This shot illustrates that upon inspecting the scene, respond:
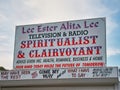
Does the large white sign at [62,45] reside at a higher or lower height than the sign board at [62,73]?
higher

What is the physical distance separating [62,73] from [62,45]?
249 cm

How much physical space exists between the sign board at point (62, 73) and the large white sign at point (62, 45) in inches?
66.0

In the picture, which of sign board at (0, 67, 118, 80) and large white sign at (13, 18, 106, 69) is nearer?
sign board at (0, 67, 118, 80)

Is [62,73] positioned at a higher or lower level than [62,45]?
lower

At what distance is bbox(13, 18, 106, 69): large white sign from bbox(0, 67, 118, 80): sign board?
5.50 feet

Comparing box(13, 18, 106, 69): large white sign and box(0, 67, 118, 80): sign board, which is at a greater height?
box(13, 18, 106, 69): large white sign

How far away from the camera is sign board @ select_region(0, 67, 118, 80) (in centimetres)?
1069

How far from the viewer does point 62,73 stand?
36.6 feet

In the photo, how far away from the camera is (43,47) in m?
13.7

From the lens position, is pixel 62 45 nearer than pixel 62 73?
No

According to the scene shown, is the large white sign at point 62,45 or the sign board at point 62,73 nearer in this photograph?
the sign board at point 62,73

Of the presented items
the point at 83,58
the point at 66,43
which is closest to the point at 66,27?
the point at 66,43

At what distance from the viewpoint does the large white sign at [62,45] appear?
12.9 metres

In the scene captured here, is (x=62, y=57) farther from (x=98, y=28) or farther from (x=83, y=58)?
(x=98, y=28)
